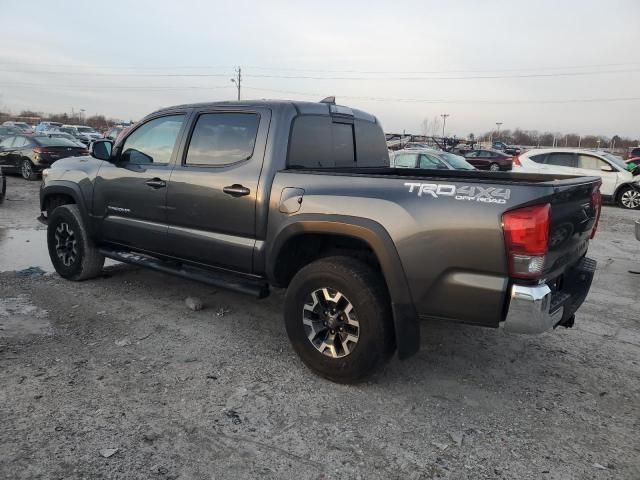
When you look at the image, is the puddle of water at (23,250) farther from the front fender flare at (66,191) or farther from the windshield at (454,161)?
the windshield at (454,161)

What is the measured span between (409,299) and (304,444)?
105cm

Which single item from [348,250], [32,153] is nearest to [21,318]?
[348,250]

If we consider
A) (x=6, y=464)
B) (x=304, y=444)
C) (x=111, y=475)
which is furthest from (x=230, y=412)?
(x=6, y=464)

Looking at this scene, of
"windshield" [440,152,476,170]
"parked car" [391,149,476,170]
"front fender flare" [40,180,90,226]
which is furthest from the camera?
"windshield" [440,152,476,170]

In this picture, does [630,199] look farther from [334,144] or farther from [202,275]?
[202,275]

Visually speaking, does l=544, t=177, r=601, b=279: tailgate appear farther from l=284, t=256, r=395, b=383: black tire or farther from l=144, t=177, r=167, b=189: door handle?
l=144, t=177, r=167, b=189: door handle

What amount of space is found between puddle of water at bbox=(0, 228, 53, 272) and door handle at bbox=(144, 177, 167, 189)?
7.92ft

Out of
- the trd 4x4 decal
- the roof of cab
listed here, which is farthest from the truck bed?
the roof of cab

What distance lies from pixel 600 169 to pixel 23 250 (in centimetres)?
1446

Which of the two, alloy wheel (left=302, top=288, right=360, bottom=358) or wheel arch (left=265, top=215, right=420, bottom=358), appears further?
alloy wheel (left=302, top=288, right=360, bottom=358)

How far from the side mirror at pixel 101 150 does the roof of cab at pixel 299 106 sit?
2.51 feet

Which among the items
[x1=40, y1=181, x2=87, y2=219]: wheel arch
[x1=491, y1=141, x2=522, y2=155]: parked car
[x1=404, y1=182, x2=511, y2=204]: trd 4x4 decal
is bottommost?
[x1=40, y1=181, x2=87, y2=219]: wheel arch

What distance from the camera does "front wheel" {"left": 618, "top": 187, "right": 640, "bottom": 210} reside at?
13.7 m

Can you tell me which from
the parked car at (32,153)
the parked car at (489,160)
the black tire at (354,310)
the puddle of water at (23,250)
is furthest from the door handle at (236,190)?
the parked car at (489,160)
